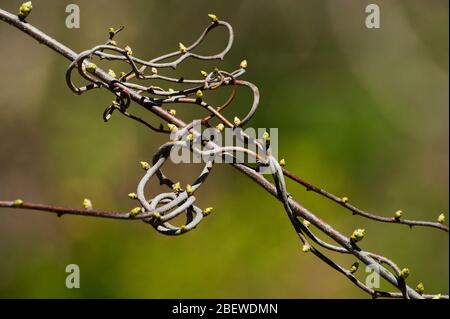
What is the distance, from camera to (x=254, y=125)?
220 cm

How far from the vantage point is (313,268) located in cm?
207

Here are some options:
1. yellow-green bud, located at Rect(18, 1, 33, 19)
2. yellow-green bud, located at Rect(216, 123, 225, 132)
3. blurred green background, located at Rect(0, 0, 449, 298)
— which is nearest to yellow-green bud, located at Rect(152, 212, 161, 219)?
yellow-green bud, located at Rect(216, 123, 225, 132)

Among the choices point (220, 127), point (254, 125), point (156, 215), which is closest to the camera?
point (156, 215)

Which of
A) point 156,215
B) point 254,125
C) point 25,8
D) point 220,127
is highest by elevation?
point 254,125

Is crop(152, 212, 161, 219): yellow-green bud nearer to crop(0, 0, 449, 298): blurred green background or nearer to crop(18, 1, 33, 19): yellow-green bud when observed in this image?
crop(18, 1, 33, 19): yellow-green bud

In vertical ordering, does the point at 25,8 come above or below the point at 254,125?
below

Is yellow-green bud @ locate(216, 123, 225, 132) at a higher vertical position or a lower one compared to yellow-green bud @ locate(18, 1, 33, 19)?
lower

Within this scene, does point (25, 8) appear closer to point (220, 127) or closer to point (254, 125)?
point (220, 127)

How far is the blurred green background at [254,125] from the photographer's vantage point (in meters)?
2.00

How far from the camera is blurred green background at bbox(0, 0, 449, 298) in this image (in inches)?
78.9

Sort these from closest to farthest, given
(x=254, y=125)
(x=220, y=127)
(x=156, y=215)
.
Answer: (x=156, y=215)
(x=220, y=127)
(x=254, y=125)

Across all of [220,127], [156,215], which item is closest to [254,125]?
[220,127]

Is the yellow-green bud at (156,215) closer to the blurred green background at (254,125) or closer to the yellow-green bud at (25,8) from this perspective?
the yellow-green bud at (25,8)

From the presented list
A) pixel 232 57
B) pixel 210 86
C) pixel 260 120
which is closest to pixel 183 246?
pixel 260 120
